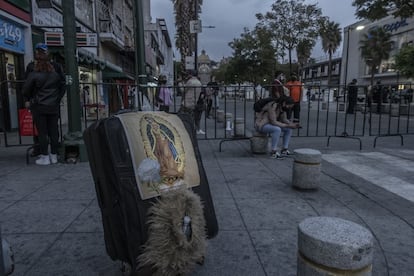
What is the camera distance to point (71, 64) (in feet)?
19.6

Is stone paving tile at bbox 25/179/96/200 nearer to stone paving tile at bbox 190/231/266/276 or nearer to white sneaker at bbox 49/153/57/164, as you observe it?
white sneaker at bbox 49/153/57/164

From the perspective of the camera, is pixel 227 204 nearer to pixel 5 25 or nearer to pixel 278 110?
pixel 278 110

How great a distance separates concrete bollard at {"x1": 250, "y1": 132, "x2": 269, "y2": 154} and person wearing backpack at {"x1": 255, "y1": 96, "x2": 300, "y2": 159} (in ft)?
0.88

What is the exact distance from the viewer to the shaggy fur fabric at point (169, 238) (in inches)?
77.5

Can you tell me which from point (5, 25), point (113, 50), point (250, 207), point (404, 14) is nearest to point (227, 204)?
point (250, 207)

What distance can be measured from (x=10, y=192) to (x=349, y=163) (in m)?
5.65

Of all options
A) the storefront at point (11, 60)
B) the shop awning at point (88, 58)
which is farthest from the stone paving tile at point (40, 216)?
the shop awning at point (88, 58)

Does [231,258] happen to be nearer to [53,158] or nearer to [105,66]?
[53,158]

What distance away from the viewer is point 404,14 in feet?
51.9

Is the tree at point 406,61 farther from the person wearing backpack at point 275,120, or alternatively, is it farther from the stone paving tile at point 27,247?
the stone paving tile at point 27,247

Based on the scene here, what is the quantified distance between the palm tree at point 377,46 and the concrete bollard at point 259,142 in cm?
4212

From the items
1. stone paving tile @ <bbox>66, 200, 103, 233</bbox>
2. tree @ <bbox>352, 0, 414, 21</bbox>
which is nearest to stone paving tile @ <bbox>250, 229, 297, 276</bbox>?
stone paving tile @ <bbox>66, 200, 103, 233</bbox>

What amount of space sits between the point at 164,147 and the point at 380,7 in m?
17.0

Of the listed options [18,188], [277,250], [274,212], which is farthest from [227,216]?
[18,188]
